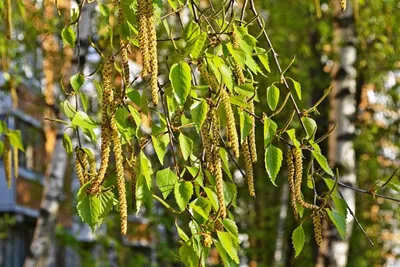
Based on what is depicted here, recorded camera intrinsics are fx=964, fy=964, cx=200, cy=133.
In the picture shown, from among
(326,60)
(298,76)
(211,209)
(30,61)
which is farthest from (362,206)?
(211,209)

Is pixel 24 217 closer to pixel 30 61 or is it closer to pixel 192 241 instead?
pixel 30 61

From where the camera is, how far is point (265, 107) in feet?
51.1

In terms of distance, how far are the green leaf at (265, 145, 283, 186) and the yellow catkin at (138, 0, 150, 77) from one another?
20.4 inches

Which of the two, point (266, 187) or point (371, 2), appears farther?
point (266, 187)

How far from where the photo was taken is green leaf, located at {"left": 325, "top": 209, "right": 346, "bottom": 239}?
2777mm

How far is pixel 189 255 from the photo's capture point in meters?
2.69

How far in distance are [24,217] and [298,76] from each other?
1221 centimetres

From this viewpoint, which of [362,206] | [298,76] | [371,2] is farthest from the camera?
[362,206]

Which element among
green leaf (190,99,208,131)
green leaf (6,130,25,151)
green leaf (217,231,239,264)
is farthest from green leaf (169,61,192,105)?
green leaf (6,130,25,151)

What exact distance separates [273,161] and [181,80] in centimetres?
40

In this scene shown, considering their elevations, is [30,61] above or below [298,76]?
above

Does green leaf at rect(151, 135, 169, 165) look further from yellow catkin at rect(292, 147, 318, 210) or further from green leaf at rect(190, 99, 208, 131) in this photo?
yellow catkin at rect(292, 147, 318, 210)

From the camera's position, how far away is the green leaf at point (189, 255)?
268 centimetres

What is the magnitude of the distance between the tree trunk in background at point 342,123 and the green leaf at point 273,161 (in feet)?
17.1
